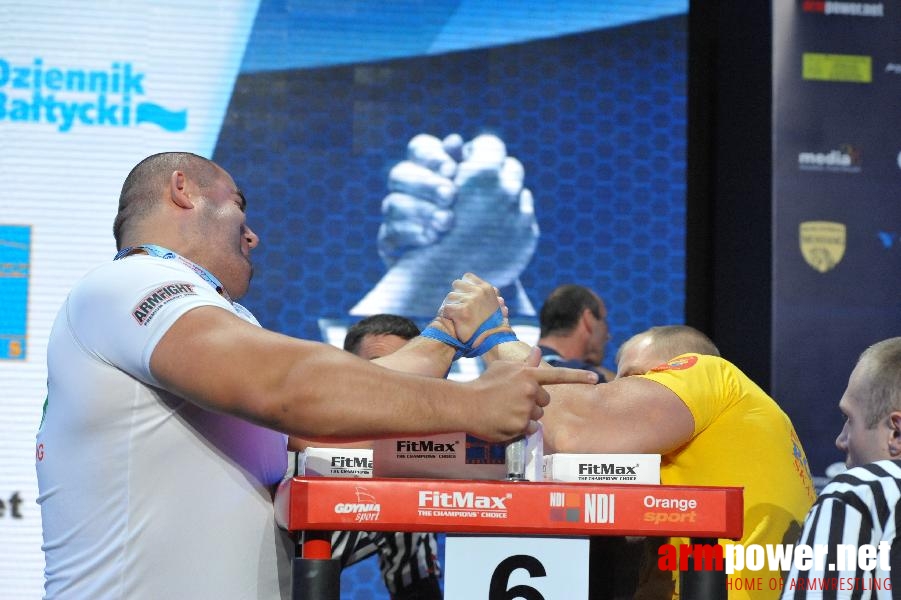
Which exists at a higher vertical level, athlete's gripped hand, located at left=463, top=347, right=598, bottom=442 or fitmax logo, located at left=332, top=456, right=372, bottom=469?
athlete's gripped hand, located at left=463, top=347, right=598, bottom=442

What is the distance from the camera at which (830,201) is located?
3.91 meters

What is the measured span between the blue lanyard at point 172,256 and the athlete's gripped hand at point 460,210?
8.84 feet

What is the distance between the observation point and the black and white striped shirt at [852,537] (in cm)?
157

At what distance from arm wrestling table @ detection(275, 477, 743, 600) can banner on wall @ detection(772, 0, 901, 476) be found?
2715 millimetres

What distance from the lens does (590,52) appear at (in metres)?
4.44

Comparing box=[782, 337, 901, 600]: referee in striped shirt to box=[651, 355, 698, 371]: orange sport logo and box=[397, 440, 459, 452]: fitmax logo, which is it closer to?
box=[651, 355, 698, 371]: orange sport logo

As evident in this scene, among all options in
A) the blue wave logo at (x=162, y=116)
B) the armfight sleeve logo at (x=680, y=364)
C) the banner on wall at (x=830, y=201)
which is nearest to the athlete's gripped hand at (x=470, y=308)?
the armfight sleeve logo at (x=680, y=364)

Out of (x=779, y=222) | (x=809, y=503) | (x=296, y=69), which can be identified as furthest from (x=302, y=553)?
(x=296, y=69)

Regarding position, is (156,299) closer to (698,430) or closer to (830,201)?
(698,430)

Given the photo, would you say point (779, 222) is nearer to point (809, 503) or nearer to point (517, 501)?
→ point (809, 503)

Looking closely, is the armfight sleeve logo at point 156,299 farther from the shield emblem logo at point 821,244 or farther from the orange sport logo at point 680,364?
the shield emblem logo at point 821,244

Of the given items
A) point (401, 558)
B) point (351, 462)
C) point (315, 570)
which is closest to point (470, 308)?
point (351, 462)

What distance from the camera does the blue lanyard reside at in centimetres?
152

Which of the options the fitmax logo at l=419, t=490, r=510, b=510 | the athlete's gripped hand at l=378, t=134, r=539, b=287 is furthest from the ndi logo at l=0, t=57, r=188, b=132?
the fitmax logo at l=419, t=490, r=510, b=510
